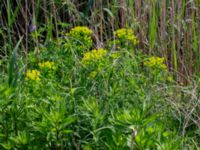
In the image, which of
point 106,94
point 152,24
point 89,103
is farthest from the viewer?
point 152,24

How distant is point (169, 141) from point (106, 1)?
184 cm

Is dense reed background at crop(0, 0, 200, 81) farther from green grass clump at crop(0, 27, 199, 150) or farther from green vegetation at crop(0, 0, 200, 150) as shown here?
green grass clump at crop(0, 27, 199, 150)

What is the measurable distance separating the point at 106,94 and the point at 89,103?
187mm

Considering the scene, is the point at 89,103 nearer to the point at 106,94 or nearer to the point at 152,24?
the point at 106,94

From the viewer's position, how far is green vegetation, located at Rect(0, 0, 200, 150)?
1988 millimetres

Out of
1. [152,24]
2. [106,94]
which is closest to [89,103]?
[106,94]

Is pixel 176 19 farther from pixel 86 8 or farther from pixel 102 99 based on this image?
pixel 102 99

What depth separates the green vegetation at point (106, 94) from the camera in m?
1.99

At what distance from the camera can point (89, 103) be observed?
6.98ft

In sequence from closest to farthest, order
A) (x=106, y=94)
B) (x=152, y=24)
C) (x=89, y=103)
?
(x=89, y=103) < (x=106, y=94) < (x=152, y=24)

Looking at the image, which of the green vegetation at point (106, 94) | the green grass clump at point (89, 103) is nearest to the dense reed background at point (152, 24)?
the green vegetation at point (106, 94)

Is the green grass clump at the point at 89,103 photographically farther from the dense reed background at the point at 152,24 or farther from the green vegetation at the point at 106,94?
the dense reed background at the point at 152,24

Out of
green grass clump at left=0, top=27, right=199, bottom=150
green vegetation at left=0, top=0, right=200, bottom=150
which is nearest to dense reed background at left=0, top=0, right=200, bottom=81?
green vegetation at left=0, top=0, right=200, bottom=150

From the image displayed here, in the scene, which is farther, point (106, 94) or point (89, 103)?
point (106, 94)
